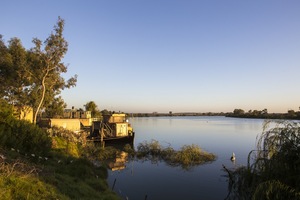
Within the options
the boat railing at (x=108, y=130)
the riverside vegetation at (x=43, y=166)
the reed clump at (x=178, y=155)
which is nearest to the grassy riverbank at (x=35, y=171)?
the riverside vegetation at (x=43, y=166)

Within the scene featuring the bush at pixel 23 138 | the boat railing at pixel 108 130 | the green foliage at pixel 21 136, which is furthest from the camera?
the boat railing at pixel 108 130

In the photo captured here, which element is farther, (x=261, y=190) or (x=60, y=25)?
(x=60, y=25)

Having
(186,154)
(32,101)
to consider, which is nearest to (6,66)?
(32,101)

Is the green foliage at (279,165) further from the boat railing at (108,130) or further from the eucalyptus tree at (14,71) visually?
the boat railing at (108,130)

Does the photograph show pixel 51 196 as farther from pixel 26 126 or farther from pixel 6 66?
pixel 6 66

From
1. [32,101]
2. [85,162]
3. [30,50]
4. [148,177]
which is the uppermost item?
[30,50]

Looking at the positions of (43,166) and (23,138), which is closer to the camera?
(43,166)

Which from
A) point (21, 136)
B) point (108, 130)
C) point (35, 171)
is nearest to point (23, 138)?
point (21, 136)

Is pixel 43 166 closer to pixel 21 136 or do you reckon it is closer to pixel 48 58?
pixel 21 136

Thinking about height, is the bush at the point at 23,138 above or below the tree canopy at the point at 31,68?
below

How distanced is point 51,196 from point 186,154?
72.4ft

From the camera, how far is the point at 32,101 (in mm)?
36812

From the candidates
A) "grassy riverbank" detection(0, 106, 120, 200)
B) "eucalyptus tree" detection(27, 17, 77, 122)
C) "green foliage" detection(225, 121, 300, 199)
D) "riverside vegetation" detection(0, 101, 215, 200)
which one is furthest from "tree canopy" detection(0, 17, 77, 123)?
"green foliage" detection(225, 121, 300, 199)

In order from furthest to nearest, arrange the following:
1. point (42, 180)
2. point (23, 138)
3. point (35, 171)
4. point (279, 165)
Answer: point (23, 138), point (35, 171), point (42, 180), point (279, 165)
